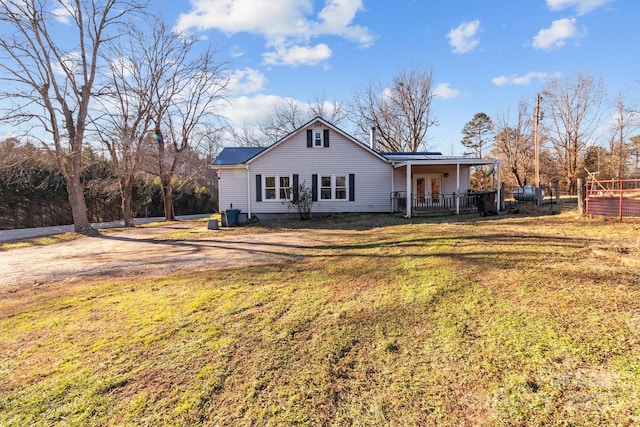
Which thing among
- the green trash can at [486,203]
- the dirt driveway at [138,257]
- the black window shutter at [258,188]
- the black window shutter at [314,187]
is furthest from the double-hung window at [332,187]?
the green trash can at [486,203]

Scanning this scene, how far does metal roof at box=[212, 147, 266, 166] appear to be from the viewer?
17642 millimetres

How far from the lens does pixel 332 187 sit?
1708 cm

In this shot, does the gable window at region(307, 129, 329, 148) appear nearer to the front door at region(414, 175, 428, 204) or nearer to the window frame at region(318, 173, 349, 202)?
the window frame at region(318, 173, 349, 202)

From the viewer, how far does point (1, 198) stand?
2105 centimetres

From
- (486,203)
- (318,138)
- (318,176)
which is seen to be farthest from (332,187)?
(486,203)

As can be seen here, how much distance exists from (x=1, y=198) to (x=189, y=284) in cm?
2432

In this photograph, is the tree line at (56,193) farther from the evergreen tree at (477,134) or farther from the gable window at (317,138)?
the evergreen tree at (477,134)

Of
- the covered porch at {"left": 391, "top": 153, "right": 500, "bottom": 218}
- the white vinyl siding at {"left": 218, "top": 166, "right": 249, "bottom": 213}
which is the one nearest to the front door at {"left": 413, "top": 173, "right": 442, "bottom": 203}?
the covered porch at {"left": 391, "top": 153, "right": 500, "bottom": 218}

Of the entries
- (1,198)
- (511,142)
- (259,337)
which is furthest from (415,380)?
(511,142)

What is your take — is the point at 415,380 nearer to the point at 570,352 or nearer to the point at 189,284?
the point at 570,352

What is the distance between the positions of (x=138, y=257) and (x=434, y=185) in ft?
51.9

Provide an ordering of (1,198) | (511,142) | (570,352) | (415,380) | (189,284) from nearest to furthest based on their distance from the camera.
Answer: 1. (415,380)
2. (570,352)
3. (189,284)
4. (1,198)
5. (511,142)

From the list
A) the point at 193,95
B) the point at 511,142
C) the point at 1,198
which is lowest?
the point at 1,198

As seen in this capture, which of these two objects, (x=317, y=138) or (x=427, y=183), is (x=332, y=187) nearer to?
(x=317, y=138)
